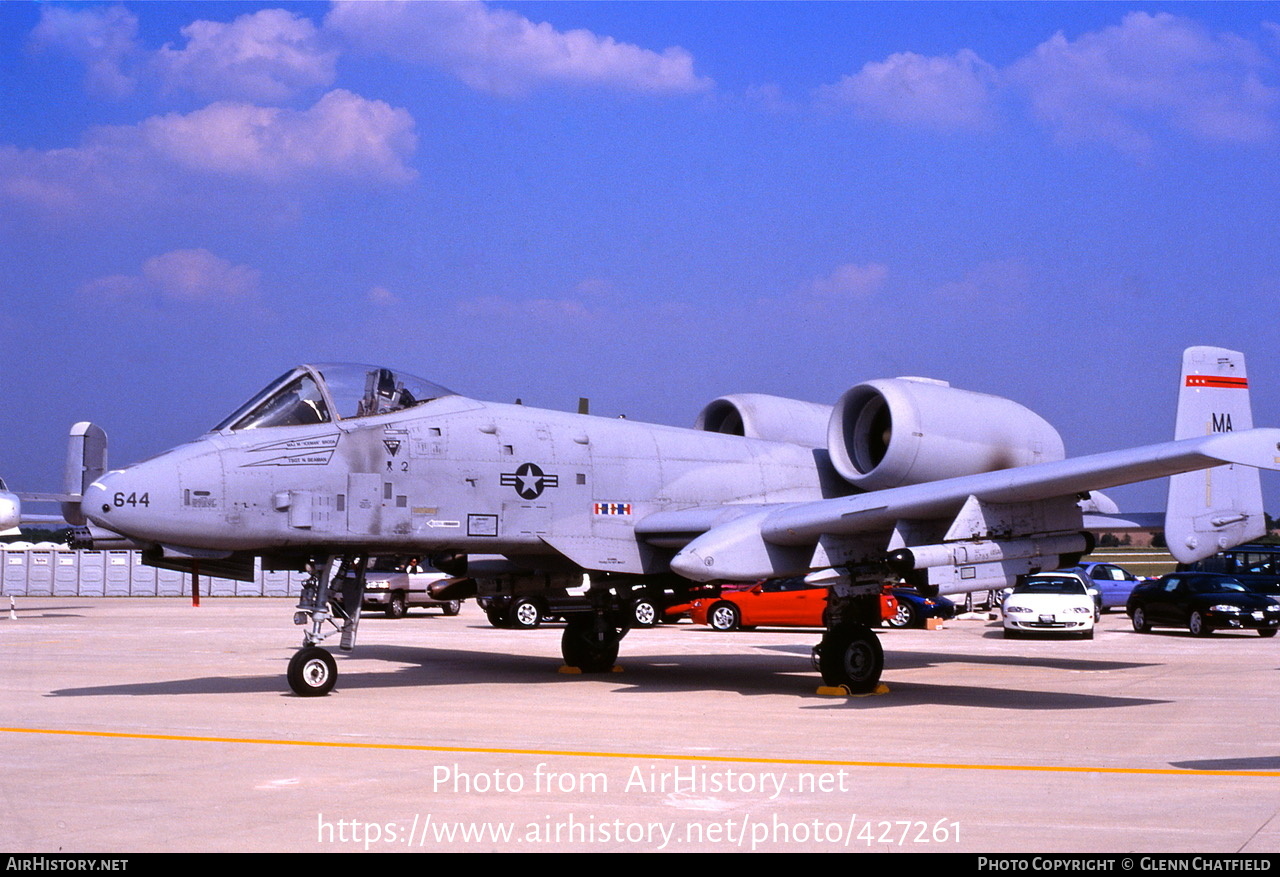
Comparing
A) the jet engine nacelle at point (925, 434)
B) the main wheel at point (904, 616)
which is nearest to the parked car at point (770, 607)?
the main wheel at point (904, 616)

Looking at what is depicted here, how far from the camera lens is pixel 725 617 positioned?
30844mm

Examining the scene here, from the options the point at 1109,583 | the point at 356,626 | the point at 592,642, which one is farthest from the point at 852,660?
the point at 1109,583

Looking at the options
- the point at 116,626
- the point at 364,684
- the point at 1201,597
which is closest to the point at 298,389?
the point at 364,684

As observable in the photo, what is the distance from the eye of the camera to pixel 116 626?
30.6 m

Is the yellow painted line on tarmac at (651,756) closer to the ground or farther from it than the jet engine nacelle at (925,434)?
closer to the ground

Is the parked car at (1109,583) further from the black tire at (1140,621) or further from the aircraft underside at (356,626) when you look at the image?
the aircraft underside at (356,626)

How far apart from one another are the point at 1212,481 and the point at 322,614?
10.1 meters

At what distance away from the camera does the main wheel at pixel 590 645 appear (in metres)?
17.6

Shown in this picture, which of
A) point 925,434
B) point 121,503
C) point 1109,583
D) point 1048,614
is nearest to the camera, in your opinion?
point 121,503

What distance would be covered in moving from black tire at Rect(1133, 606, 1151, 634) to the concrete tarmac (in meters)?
10.2

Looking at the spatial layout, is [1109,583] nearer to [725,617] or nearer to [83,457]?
[725,617]

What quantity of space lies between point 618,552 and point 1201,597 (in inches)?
748

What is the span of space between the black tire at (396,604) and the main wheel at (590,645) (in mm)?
20036

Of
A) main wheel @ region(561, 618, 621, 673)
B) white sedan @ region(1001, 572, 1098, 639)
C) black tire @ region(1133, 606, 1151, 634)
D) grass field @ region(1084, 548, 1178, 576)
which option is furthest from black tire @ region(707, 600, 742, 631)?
grass field @ region(1084, 548, 1178, 576)
